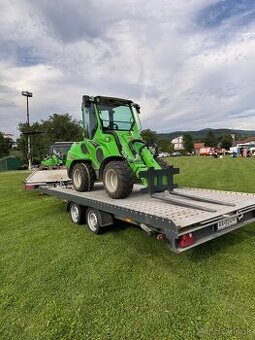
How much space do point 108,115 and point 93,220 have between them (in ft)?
8.17

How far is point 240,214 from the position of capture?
411 cm

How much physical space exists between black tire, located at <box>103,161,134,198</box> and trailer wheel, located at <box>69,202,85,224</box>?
36.0 inches

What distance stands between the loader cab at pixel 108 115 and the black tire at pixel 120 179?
1234 mm

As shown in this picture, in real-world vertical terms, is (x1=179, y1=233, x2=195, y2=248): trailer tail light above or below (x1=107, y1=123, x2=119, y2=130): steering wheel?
below

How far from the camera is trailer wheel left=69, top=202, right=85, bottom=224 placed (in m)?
6.00

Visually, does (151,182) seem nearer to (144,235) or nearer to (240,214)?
(144,235)

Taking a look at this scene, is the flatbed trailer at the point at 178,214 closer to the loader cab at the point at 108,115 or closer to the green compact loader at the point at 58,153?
the loader cab at the point at 108,115

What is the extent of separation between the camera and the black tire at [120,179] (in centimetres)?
516

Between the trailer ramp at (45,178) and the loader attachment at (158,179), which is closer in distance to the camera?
the loader attachment at (158,179)

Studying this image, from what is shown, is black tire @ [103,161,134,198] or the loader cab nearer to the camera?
black tire @ [103,161,134,198]

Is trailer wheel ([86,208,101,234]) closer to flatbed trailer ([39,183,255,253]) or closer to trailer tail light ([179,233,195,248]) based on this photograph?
flatbed trailer ([39,183,255,253])

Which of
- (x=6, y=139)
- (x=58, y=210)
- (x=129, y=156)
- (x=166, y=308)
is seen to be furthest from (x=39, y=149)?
(x=166, y=308)

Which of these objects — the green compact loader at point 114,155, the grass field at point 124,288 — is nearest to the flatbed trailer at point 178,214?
the green compact loader at point 114,155

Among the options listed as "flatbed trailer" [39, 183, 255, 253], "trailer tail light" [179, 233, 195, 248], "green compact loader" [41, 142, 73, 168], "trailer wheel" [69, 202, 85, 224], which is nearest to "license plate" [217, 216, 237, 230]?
"flatbed trailer" [39, 183, 255, 253]
